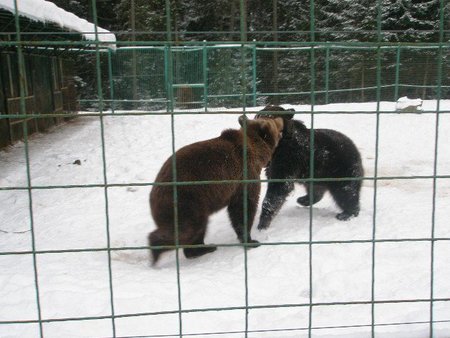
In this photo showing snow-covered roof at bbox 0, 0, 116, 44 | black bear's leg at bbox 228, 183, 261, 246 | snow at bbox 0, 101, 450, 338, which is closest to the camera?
snow at bbox 0, 101, 450, 338

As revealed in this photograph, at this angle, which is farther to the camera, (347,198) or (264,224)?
(347,198)

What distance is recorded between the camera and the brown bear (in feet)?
14.3

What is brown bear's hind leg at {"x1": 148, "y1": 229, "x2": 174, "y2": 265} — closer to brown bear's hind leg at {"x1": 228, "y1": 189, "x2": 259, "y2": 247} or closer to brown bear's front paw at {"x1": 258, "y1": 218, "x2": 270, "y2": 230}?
brown bear's hind leg at {"x1": 228, "y1": 189, "x2": 259, "y2": 247}

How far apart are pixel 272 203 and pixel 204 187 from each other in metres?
1.25

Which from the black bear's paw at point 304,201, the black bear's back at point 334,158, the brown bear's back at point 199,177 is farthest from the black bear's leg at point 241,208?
the black bear's paw at point 304,201

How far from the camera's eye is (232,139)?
484 centimetres

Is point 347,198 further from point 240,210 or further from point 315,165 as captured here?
point 240,210

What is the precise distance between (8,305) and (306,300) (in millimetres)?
2079

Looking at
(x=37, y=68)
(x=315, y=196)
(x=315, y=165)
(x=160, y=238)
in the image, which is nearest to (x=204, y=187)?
(x=160, y=238)

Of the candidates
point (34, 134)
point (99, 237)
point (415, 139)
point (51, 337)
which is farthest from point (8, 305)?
point (34, 134)

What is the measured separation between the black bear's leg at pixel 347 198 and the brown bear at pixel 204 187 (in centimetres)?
113

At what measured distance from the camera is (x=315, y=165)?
559 centimetres

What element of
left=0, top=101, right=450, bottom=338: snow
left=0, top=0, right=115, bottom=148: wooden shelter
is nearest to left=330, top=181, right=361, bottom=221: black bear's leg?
left=0, top=101, right=450, bottom=338: snow

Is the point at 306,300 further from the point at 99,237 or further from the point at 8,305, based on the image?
the point at 99,237
